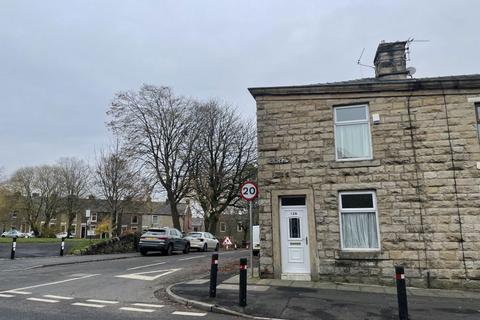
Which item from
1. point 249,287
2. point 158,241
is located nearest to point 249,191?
point 249,287

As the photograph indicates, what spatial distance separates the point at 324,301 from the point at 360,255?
3.12 metres

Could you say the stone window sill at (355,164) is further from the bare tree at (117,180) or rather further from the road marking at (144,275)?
the bare tree at (117,180)

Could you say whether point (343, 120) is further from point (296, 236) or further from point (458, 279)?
point (458, 279)

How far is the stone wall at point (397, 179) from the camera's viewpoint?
35.7 feet

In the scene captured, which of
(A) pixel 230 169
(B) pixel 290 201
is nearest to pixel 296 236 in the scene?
(B) pixel 290 201

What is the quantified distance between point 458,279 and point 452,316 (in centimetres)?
372

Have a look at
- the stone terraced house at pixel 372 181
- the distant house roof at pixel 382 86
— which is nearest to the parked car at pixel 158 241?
the stone terraced house at pixel 372 181

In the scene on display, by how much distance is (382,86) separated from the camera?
1205 cm

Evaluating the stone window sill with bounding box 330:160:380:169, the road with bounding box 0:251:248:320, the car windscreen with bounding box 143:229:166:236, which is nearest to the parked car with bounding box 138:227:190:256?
the car windscreen with bounding box 143:229:166:236

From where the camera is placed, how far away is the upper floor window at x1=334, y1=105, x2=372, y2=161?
39.7 ft

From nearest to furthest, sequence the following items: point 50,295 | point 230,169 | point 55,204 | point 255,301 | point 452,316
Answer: point 452,316
point 255,301
point 50,295
point 230,169
point 55,204

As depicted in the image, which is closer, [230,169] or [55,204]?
[230,169]

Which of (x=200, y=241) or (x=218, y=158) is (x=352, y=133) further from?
(x=218, y=158)

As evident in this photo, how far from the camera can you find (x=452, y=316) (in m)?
7.46
